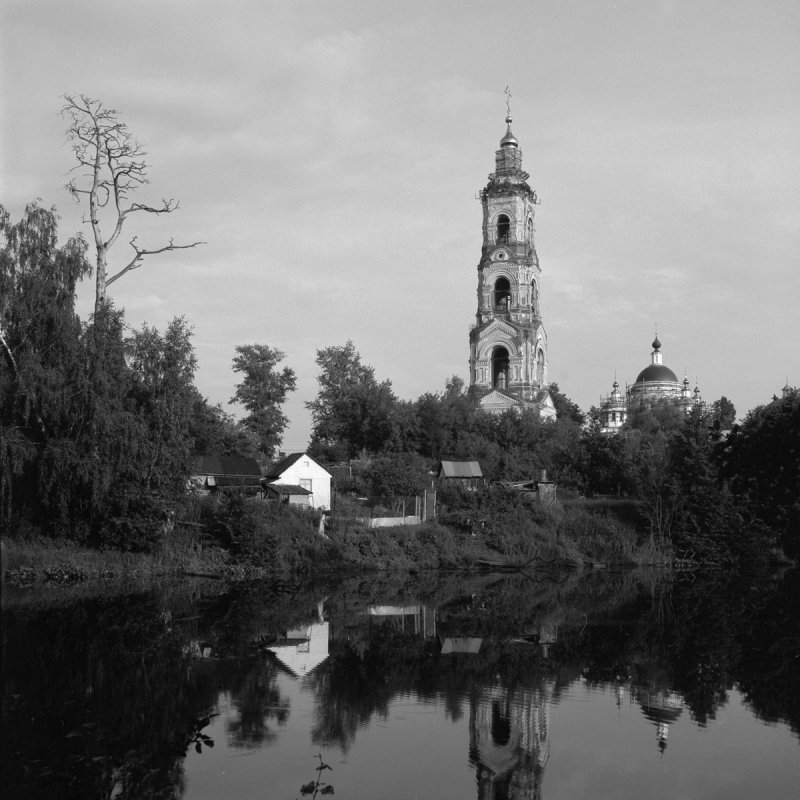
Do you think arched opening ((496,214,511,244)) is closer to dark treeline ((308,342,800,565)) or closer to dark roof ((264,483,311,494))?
dark treeline ((308,342,800,565))

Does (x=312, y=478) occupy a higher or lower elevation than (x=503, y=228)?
lower

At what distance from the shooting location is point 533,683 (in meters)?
16.6

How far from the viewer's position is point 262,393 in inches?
2440

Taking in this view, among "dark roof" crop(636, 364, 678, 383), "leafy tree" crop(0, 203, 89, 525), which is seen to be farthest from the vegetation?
"dark roof" crop(636, 364, 678, 383)

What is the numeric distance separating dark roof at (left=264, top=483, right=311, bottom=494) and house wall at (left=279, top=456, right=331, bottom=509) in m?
0.54

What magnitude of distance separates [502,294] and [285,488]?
31.0 meters

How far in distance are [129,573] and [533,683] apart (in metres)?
16.2

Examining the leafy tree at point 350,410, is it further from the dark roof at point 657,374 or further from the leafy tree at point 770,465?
the dark roof at point 657,374

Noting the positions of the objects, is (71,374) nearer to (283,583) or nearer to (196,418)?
(283,583)

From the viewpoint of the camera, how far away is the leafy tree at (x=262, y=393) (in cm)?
6172

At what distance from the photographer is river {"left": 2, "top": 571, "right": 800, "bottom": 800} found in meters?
11.4

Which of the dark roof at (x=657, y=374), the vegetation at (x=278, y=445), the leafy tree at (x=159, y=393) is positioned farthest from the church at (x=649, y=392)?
the leafy tree at (x=159, y=393)

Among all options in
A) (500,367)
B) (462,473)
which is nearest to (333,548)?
(462,473)

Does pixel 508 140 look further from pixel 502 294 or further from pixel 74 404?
pixel 74 404
